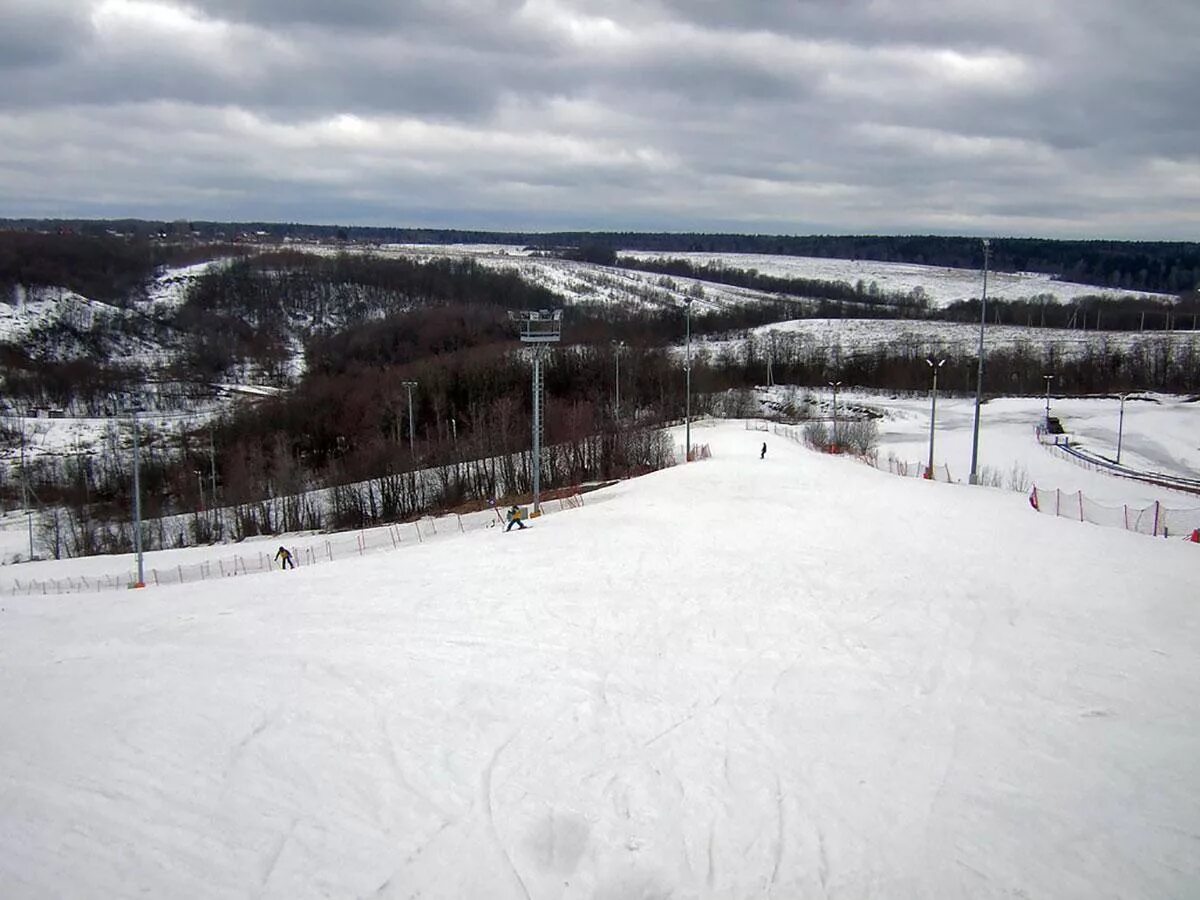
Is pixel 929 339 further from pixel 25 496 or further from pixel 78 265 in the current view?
pixel 78 265

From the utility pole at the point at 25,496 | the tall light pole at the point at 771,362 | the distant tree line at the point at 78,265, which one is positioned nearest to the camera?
Result: the utility pole at the point at 25,496

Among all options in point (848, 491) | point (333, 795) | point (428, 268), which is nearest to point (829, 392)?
point (848, 491)

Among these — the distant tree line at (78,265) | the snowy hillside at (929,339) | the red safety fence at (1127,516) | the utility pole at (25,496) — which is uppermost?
the distant tree line at (78,265)

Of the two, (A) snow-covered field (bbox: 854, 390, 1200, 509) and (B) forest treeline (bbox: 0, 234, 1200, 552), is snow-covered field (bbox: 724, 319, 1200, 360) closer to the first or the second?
(B) forest treeline (bbox: 0, 234, 1200, 552)

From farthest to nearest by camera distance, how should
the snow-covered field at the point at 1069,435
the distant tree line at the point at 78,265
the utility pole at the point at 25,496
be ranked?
the distant tree line at the point at 78,265
the utility pole at the point at 25,496
the snow-covered field at the point at 1069,435

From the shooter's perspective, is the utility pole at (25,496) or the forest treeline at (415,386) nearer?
the utility pole at (25,496)

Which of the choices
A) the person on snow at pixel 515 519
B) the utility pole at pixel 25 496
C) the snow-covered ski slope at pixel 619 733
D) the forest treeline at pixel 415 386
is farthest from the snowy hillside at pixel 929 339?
the snow-covered ski slope at pixel 619 733

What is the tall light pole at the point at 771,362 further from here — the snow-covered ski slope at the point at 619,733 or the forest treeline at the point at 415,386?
the snow-covered ski slope at the point at 619,733

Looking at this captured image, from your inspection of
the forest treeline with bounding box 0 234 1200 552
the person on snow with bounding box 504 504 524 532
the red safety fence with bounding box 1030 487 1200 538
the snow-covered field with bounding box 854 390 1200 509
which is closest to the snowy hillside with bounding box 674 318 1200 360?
the forest treeline with bounding box 0 234 1200 552

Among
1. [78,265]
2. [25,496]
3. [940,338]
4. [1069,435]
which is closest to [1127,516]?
[1069,435]
